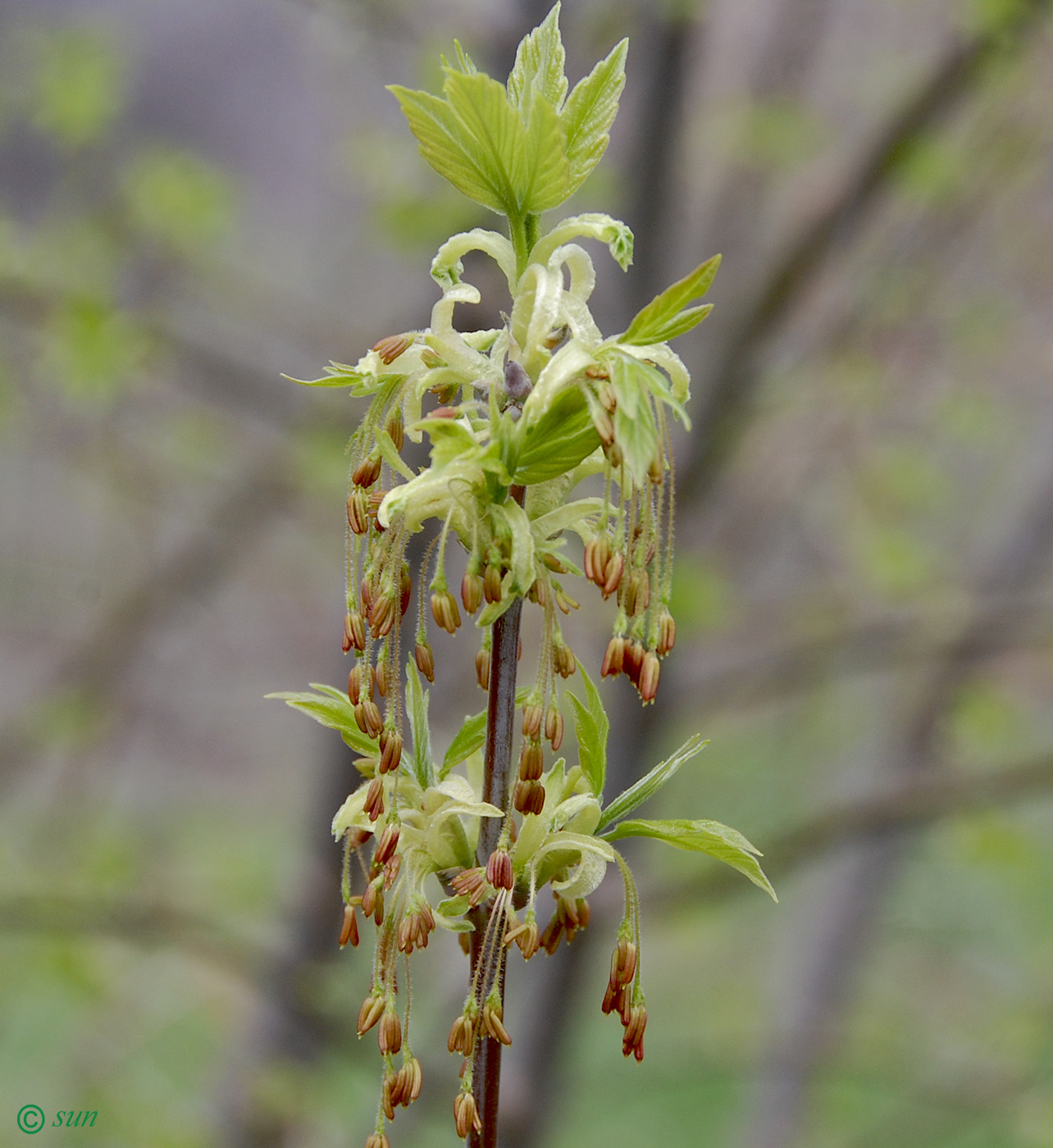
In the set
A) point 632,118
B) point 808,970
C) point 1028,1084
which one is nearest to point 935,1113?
point 808,970

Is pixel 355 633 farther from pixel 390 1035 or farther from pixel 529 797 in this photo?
pixel 390 1035

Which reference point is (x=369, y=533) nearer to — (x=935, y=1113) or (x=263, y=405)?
(x=263, y=405)

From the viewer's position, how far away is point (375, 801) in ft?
2.32

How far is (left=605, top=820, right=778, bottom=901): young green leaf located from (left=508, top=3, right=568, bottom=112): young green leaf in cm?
48

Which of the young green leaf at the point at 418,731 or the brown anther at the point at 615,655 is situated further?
the young green leaf at the point at 418,731

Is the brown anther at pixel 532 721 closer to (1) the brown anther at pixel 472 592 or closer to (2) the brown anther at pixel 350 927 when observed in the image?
(1) the brown anther at pixel 472 592

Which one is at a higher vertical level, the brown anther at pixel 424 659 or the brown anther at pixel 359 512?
the brown anther at pixel 359 512

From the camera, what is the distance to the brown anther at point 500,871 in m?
0.68

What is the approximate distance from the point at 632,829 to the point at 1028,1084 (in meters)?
3.50

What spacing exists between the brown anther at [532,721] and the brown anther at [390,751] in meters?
0.08

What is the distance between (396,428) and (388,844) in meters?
0.28

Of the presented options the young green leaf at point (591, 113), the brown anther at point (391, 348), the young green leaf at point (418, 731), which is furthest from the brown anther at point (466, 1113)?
the young green leaf at point (591, 113)

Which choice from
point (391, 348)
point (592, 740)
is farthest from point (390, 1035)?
point (391, 348)

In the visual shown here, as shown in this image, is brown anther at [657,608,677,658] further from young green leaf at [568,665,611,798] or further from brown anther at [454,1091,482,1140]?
brown anther at [454,1091,482,1140]
